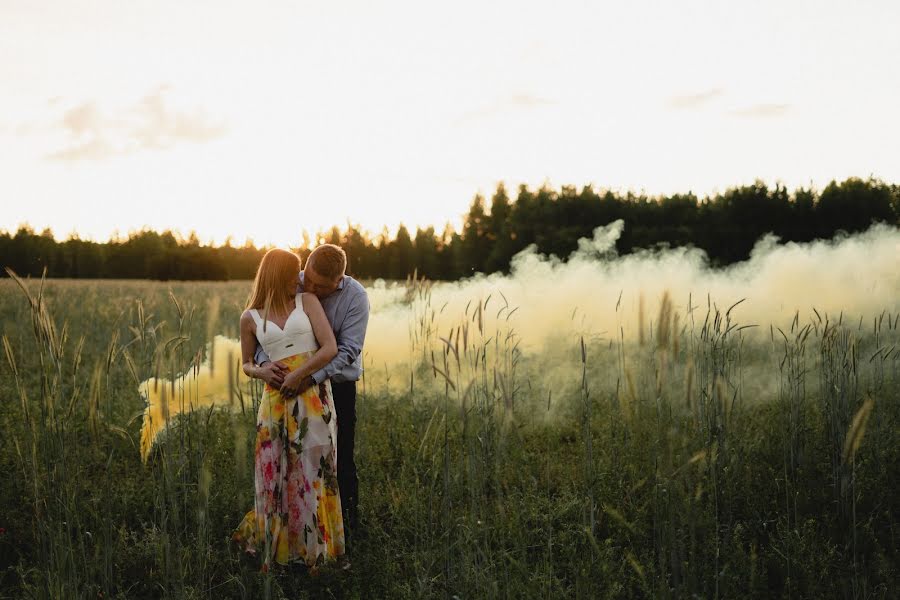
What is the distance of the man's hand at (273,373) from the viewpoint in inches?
154

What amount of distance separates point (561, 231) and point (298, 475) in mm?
30866

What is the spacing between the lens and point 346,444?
4.43m

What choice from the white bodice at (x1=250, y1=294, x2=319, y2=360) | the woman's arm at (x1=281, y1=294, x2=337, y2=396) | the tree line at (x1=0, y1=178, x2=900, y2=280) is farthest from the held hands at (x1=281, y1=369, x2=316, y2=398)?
the tree line at (x1=0, y1=178, x2=900, y2=280)

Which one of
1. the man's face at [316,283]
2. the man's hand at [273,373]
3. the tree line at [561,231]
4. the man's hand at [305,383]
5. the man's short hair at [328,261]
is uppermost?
the tree line at [561,231]

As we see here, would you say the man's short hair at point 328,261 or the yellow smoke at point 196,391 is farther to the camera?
the man's short hair at point 328,261

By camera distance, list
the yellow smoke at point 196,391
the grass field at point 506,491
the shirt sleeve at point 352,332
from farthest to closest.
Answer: the shirt sleeve at point 352,332 < the yellow smoke at point 196,391 < the grass field at point 506,491

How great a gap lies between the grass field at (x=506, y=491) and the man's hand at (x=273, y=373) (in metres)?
0.39

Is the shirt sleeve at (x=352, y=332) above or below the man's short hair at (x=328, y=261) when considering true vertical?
below

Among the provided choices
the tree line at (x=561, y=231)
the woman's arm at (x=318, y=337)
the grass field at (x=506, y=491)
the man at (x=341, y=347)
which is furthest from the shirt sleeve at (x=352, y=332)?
the tree line at (x=561, y=231)

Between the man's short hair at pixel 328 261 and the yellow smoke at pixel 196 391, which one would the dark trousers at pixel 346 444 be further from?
the man's short hair at pixel 328 261

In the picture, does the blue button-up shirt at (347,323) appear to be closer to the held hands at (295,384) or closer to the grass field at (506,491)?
the held hands at (295,384)

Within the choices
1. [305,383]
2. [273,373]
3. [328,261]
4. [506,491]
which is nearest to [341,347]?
[305,383]

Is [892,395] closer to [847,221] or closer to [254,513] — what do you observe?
[254,513]

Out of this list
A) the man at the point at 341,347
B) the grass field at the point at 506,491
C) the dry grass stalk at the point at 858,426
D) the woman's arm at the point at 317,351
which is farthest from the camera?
the man at the point at 341,347
